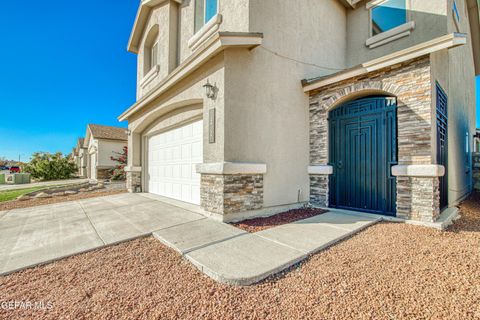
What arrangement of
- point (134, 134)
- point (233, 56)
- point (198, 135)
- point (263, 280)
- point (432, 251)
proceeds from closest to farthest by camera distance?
point (263, 280), point (432, 251), point (233, 56), point (198, 135), point (134, 134)

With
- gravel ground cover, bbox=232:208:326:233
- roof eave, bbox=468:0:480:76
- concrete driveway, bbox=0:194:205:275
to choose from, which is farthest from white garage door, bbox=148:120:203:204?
roof eave, bbox=468:0:480:76

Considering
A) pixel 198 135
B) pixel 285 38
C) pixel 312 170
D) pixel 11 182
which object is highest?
pixel 285 38

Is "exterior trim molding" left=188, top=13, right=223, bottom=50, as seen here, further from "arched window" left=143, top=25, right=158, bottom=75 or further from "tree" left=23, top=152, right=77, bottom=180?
"tree" left=23, top=152, right=77, bottom=180

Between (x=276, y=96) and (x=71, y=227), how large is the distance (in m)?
5.66

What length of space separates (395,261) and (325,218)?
6.59 feet

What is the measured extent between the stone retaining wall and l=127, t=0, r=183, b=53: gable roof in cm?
829

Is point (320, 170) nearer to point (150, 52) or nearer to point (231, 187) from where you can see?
point (231, 187)

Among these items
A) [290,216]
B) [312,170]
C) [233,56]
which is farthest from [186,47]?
[290,216]

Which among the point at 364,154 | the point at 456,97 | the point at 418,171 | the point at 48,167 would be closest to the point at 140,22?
the point at 364,154

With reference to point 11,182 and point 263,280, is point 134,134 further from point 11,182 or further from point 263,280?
point 11,182

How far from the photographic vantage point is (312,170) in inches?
238

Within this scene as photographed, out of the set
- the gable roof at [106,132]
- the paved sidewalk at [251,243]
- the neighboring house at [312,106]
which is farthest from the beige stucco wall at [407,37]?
the gable roof at [106,132]

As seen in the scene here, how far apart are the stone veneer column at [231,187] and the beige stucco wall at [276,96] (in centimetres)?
25

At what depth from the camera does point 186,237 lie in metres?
3.71
